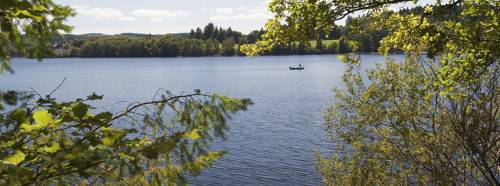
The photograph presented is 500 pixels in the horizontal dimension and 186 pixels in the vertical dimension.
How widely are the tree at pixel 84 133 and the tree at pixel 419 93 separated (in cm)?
413

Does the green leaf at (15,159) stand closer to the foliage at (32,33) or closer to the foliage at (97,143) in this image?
the foliage at (97,143)

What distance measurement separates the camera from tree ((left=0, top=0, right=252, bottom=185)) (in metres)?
2.80

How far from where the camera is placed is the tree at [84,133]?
2801mm

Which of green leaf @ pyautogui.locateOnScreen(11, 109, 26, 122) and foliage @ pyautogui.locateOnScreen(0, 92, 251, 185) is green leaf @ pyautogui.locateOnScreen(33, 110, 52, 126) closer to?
foliage @ pyautogui.locateOnScreen(0, 92, 251, 185)

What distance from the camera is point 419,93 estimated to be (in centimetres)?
1309

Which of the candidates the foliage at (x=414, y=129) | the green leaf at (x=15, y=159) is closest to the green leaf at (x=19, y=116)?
the green leaf at (x=15, y=159)

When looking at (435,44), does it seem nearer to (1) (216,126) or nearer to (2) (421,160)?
(1) (216,126)

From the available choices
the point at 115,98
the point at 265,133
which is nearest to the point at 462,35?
the point at 265,133

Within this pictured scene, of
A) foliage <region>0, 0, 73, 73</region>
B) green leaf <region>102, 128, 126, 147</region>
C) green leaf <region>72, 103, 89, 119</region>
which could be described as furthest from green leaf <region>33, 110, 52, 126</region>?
foliage <region>0, 0, 73, 73</region>

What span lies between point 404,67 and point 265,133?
28243 millimetres

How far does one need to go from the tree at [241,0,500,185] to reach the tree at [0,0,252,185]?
413 cm

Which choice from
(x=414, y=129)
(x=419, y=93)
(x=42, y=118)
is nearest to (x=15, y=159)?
(x=42, y=118)

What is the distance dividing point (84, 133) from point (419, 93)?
11237mm

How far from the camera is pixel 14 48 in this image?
223 inches
